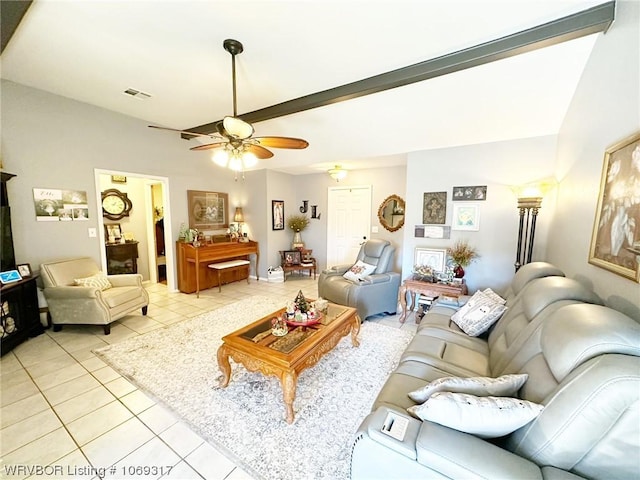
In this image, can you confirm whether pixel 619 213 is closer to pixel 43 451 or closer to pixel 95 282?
pixel 43 451

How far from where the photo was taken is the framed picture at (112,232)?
4.81 metres

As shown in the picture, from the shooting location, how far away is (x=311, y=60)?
2395 millimetres

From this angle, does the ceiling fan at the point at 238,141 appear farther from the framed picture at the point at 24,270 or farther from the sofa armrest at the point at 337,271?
the framed picture at the point at 24,270

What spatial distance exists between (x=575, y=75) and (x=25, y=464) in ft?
16.4

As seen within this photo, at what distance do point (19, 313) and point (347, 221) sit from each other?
5004 mm

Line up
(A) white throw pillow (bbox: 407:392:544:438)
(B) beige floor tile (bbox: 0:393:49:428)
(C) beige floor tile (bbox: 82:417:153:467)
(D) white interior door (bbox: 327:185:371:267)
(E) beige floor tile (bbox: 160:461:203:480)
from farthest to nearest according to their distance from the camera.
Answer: (D) white interior door (bbox: 327:185:371:267) → (B) beige floor tile (bbox: 0:393:49:428) → (C) beige floor tile (bbox: 82:417:153:467) → (E) beige floor tile (bbox: 160:461:203:480) → (A) white throw pillow (bbox: 407:392:544:438)

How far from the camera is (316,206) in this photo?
6043 millimetres

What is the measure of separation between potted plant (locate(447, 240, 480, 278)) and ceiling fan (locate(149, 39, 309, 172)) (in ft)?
8.29

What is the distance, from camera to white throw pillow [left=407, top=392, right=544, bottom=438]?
0.96 metres

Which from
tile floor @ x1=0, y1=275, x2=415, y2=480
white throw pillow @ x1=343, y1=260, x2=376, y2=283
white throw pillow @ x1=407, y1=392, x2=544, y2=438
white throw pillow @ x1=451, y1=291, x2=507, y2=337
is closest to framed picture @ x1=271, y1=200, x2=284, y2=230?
white throw pillow @ x1=343, y1=260, x2=376, y2=283

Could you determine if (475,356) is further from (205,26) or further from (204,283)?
(204,283)

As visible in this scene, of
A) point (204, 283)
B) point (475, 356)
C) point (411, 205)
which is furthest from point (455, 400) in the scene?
point (204, 283)

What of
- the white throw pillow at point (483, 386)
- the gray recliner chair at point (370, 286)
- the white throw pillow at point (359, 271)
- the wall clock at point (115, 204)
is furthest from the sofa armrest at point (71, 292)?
the white throw pillow at point (483, 386)

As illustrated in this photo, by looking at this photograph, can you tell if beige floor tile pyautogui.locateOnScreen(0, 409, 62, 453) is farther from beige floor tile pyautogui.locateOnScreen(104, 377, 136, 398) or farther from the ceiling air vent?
the ceiling air vent
